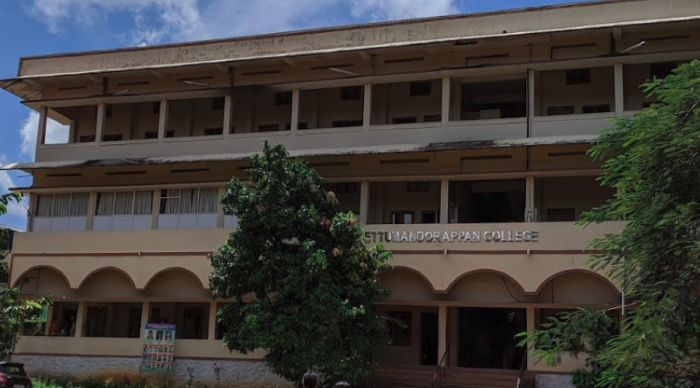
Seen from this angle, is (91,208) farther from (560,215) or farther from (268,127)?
(560,215)

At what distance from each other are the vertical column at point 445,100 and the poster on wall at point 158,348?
1094 cm

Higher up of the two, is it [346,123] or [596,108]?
[596,108]

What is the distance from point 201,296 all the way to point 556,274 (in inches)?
448

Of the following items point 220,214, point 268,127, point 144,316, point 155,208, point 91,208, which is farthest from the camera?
point 268,127

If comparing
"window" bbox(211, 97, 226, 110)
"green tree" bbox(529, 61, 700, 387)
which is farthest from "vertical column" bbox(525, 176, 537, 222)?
"window" bbox(211, 97, 226, 110)

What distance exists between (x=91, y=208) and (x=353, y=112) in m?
9.86

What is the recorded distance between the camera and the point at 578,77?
2602cm

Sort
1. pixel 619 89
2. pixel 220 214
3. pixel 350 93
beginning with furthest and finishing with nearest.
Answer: pixel 350 93, pixel 220 214, pixel 619 89

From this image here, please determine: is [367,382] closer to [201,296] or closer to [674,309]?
[201,296]

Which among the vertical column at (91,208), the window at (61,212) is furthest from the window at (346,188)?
the window at (61,212)

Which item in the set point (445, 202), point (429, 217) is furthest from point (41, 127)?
point (445, 202)

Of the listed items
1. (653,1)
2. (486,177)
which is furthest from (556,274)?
(653,1)

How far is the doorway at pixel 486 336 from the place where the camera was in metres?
26.9

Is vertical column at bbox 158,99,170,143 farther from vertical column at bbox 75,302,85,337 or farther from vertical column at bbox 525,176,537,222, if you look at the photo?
vertical column at bbox 525,176,537,222
